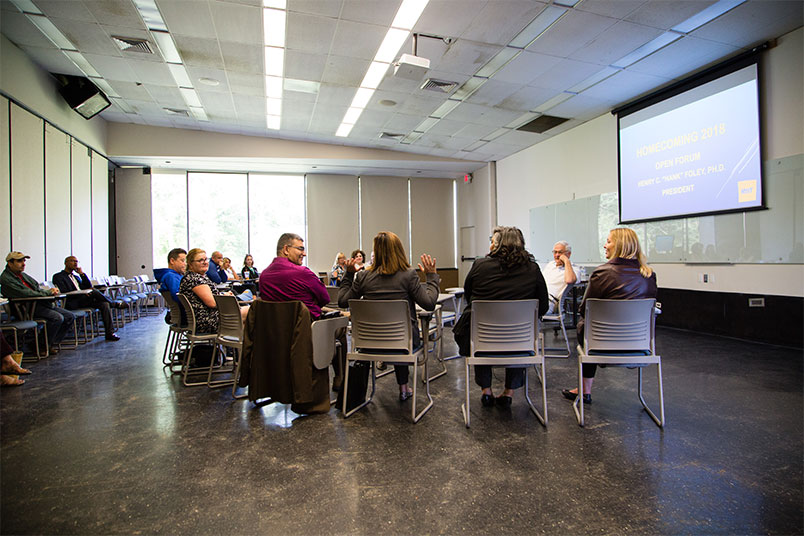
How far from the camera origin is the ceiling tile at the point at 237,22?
183 inches

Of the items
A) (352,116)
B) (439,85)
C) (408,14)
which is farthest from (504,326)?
(352,116)

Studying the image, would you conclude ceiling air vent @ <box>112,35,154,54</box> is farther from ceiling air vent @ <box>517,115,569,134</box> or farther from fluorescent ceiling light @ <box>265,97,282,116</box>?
ceiling air vent @ <box>517,115,569,134</box>

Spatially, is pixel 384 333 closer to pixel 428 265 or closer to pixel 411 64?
pixel 428 265

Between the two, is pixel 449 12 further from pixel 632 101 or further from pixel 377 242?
pixel 632 101

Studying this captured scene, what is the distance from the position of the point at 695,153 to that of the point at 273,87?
655 centimetres

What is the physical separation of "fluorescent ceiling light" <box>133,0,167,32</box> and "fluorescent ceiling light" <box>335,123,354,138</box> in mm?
3993

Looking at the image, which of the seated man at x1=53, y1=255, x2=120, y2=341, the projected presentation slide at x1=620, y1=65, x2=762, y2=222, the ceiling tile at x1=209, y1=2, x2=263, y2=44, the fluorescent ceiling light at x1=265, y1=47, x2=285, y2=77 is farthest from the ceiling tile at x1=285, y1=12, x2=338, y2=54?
the projected presentation slide at x1=620, y1=65, x2=762, y2=222

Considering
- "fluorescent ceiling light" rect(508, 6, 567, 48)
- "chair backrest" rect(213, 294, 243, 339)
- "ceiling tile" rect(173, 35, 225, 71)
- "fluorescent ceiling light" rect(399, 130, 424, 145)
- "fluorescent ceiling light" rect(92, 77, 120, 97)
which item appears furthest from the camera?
"fluorescent ceiling light" rect(399, 130, 424, 145)

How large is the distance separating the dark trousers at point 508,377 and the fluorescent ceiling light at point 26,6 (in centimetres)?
660

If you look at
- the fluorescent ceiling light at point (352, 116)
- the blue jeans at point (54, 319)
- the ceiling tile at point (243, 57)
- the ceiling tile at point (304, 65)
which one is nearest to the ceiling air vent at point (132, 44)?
the ceiling tile at point (243, 57)

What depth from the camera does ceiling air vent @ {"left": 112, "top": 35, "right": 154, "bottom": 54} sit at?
5535 mm

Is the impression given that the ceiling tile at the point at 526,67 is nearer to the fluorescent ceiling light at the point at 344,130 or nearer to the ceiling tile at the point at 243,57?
the ceiling tile at the point at 243,57

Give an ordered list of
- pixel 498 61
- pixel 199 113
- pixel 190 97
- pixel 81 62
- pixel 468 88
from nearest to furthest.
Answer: pixel 498 61 < pixel 81 62 < pixel 468 88 < pixel 190 97 < pixel 199 113

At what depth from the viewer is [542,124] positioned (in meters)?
7.98
